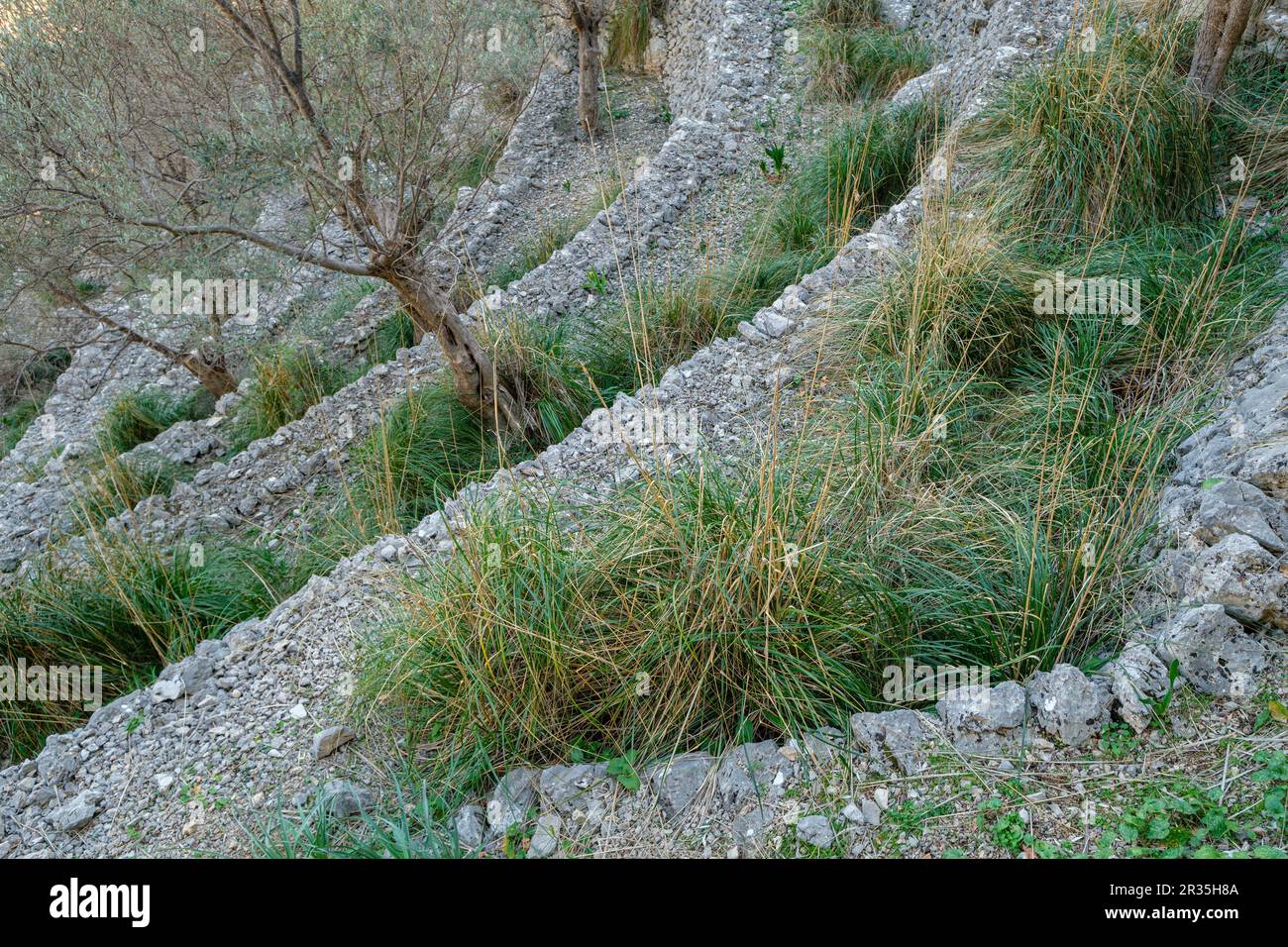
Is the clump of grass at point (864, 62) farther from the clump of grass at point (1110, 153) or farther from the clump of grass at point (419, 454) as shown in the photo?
the clump of grass at point (419, 454)

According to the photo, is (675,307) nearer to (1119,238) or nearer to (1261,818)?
(1119,238)

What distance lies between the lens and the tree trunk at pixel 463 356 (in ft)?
17.4

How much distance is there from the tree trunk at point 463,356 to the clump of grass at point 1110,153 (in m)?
3.28

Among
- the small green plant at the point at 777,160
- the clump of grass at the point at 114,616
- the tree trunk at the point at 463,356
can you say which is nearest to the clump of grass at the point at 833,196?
the small green plant at the point at 777,160

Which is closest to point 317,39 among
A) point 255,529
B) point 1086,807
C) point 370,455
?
point 370,455

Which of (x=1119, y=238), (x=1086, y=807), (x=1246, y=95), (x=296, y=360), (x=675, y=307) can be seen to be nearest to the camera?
(x=1086, y=807)

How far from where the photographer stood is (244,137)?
4.75 m

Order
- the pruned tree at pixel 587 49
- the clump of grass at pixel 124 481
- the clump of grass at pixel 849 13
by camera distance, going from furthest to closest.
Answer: the pruned tree at pixel 587 49 → the clump of grass at pixel 849 13 → the clump of grass at pixel 124 481

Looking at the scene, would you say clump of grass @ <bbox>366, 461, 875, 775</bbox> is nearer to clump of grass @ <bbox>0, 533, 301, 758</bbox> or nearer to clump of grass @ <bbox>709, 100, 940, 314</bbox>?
clump of grass @ <bbox>0, 533, 301, 758</bbox>

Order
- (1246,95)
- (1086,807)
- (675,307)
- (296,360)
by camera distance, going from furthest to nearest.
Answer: (296,360)
(675,307)
(1246,95)
(1086,807)

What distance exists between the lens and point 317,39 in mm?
5254

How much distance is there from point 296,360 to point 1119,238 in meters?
6.70

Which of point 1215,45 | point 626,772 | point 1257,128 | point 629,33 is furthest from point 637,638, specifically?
point 629,33

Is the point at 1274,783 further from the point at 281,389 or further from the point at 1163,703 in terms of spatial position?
the point at 281,389
